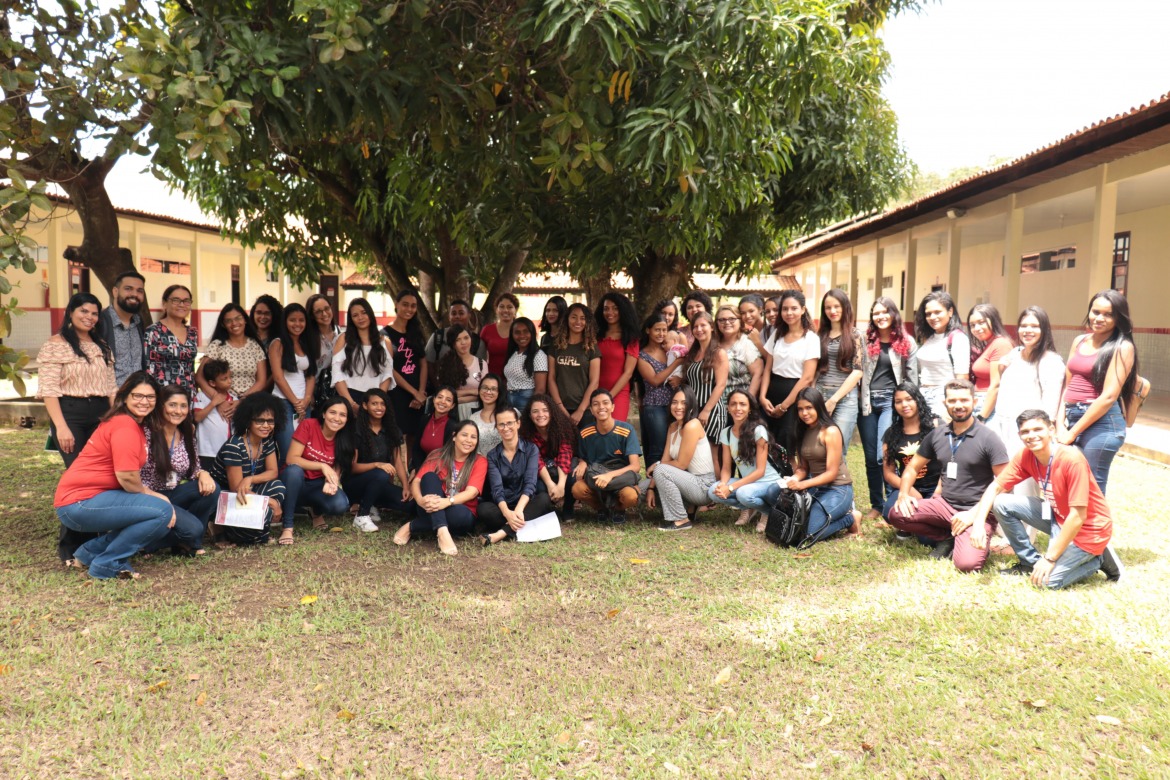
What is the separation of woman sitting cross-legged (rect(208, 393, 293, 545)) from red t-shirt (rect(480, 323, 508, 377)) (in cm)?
196

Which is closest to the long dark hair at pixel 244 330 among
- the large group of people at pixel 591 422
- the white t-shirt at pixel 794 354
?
the large group of people at pixel 591 422

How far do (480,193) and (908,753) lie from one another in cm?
666

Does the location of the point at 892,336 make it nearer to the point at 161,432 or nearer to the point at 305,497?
the point at 305,497

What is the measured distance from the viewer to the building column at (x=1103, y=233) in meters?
10.8

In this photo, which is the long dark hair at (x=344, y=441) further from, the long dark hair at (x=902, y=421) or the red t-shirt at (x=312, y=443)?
the long dark hair at (x=902, y=421)

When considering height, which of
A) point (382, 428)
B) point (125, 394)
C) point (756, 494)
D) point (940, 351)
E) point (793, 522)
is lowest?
point (793, 522)

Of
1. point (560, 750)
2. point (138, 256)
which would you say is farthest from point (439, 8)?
point (138, 256)

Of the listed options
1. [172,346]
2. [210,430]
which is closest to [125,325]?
[172,346]

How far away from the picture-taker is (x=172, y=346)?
5582 millimetres

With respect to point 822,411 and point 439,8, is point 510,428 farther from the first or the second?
point 439,8

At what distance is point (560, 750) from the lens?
10.1 feet

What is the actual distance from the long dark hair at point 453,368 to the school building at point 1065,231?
7.15 m

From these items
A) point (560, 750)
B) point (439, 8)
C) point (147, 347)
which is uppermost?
point (439, 8)

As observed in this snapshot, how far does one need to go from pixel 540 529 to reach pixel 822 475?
1.91m
